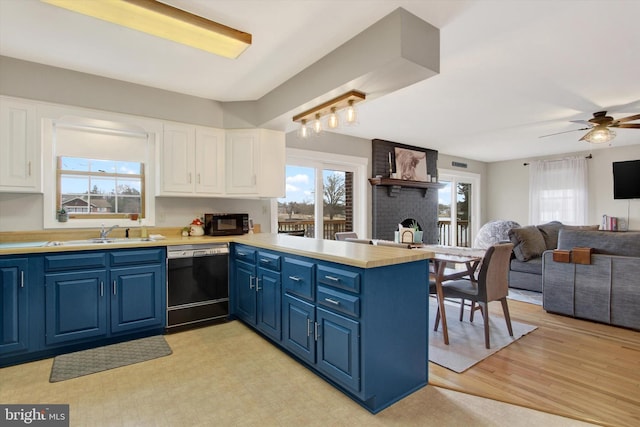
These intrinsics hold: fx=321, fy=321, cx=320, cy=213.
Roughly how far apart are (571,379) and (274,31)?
335 cm

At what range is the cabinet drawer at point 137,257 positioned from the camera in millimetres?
2883

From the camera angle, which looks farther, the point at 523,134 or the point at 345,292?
the point at 523,134

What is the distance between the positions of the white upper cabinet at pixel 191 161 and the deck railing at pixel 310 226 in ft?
4.10

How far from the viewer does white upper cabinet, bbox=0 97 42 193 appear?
280 cm

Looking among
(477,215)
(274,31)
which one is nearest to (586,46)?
(274,31)

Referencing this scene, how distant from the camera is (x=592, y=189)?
6984 millimetres

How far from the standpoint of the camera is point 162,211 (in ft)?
12.3

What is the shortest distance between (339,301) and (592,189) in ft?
25.3

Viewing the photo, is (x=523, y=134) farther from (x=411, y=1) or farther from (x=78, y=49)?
(x=78, y=49)

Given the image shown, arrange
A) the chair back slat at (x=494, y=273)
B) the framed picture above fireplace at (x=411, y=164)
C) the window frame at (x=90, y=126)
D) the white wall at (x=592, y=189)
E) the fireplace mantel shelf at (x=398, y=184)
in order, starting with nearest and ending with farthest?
the chair back slat at (x=494, y=273) < the window frame at (x=90, y=126) < the fireplace mantel shelf at (x=398, y=184) < the framed picture above fireplace at (x=411, y=164) < the white wall at (x=592, y=189)

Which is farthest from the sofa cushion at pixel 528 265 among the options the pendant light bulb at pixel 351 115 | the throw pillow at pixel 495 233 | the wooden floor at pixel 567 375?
the pendant light bulb at pixel 351 115

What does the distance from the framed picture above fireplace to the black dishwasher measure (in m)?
4.00

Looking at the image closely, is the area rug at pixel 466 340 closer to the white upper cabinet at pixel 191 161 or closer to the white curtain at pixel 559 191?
the white upper cabinet at pixel 191 161

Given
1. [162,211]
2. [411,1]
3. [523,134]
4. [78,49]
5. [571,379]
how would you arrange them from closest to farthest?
[411,1], [571,379], [78,49], [162,211], [523,134]
